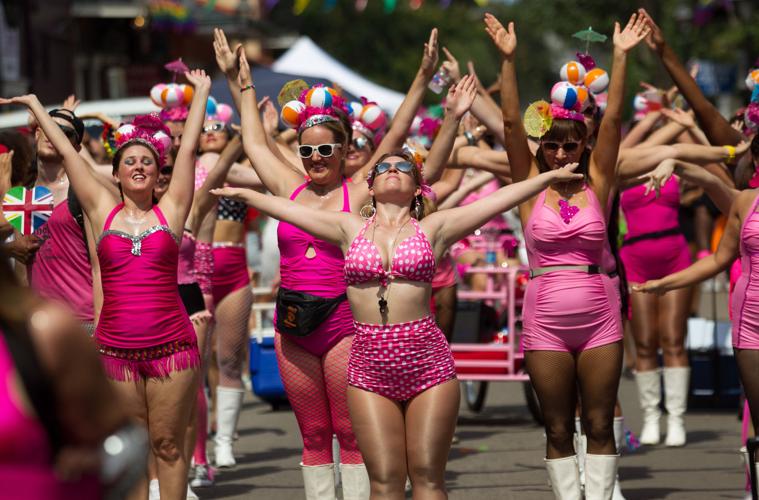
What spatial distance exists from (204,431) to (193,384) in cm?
240

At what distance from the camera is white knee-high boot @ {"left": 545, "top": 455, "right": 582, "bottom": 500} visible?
7.23m

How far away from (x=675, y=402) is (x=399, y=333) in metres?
5.24

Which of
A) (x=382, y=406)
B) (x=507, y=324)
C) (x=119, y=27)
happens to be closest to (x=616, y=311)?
(x=382, y=406)

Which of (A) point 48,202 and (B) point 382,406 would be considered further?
(A) point 48,202

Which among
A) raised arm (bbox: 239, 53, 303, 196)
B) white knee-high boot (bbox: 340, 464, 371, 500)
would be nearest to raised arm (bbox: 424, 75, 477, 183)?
raised arm (bbox: 239, 53, 303, 196)

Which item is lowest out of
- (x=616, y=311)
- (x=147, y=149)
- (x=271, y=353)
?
(x=271, y=353)

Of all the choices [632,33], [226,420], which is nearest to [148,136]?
[632,33]

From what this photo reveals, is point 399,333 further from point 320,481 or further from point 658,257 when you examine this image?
point 658,257

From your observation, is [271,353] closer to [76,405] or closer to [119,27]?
[76,405]

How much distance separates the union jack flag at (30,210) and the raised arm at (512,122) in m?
2.63

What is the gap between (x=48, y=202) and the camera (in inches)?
325

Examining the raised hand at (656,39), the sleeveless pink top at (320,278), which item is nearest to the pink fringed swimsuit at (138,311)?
the sleeveless pink top at (320,278)

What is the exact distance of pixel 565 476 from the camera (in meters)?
7.23

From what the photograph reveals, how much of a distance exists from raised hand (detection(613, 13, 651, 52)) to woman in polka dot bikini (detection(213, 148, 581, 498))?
1.24 metres
